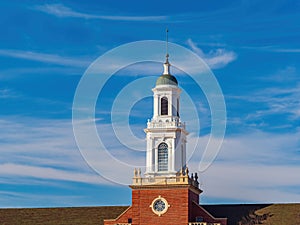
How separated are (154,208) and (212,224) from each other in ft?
23.1

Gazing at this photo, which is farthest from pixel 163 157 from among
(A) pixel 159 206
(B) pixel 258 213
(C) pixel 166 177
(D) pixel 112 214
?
(B) pixel 258 213

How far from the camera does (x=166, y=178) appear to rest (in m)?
113

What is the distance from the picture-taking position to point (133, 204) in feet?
372

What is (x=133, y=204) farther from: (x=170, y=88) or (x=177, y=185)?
(x=170, y=88)

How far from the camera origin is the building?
4414 inches

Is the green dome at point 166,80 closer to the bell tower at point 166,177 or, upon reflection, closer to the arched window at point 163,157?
the bell tower at point 166,177

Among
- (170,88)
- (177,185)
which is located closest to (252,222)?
(177,185)

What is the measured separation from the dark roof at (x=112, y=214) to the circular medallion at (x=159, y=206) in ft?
27.2

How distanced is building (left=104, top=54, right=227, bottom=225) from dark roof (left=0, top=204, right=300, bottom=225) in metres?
4.51

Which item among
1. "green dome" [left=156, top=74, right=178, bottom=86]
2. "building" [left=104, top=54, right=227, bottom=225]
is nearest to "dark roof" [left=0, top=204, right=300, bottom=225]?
"building" [left=104, top=54, right=227, bottom=225]

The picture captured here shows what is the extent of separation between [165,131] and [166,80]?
6140 mm

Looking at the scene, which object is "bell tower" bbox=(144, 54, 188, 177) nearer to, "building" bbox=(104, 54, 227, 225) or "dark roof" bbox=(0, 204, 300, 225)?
"building" bbox=(104, 54, 227, 225)

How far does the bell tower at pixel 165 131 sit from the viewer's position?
114 metres

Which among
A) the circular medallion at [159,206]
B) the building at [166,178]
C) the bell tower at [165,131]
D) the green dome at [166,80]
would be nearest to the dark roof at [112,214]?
the building at [166,178]
